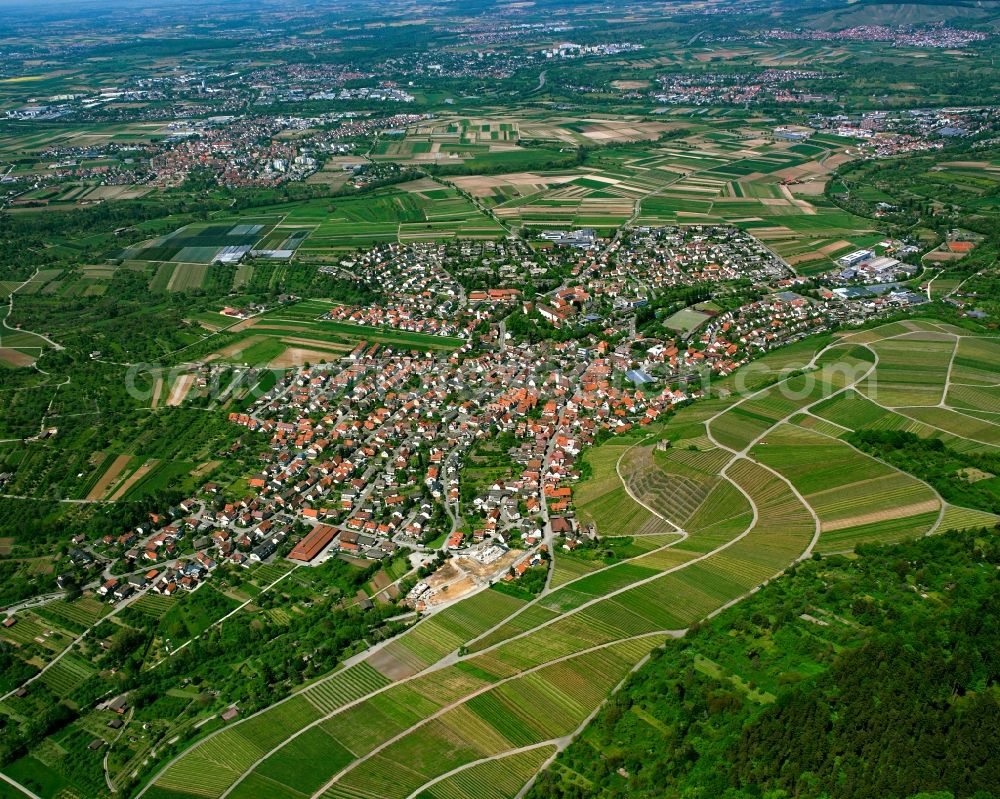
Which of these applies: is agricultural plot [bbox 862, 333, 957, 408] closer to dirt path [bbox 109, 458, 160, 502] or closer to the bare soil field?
the bare soil field

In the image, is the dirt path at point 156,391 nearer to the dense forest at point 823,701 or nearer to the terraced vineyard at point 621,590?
the terraced vineyard at point 621,590

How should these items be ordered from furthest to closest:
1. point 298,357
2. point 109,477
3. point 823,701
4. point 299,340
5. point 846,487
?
point 299,340 → point 298,357 → point 109,477 → point 846,487 → point 823,701

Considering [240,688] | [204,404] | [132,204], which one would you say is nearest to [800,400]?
[240,688]

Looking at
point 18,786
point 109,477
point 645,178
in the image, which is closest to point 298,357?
point 109,477

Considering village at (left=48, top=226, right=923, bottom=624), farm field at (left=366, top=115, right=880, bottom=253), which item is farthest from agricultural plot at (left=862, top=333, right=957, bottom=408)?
farm field at (left=366, top=115, right=880, bottom=253)

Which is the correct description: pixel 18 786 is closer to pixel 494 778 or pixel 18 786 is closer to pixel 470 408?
pixel 494 778

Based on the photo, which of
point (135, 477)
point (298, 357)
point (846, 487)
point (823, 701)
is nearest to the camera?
point (823, 701)
